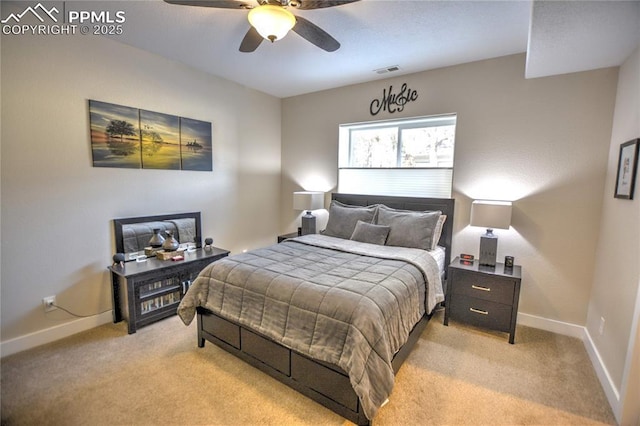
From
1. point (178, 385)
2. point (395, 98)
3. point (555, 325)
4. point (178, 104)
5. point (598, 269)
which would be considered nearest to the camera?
point (178, 385)

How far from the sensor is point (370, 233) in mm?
3193

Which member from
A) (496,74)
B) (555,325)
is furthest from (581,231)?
(496,74)

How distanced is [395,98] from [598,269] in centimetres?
267

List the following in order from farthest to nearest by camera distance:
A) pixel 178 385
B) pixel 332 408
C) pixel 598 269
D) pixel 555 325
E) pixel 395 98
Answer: pixel 395 98, pixel 555 325, pixel 598 269, pixel 178 385, pixel 332 408

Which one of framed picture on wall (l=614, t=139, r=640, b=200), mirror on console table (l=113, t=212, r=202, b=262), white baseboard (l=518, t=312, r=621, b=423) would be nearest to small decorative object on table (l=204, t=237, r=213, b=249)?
mirror on console table (l=113, t=212, r=202, b=262)

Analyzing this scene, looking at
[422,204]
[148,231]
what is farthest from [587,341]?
[148,231]

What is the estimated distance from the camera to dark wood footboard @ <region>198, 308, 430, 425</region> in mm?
1671

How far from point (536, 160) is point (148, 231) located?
4.06m

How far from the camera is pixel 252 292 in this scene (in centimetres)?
207

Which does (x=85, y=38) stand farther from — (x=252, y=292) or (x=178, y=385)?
(x=178, y=385)

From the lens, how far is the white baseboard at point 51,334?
2.27 m

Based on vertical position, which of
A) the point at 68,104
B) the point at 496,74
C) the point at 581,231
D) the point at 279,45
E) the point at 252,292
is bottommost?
the point at 252,292

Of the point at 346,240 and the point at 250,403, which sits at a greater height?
the point at 346,240

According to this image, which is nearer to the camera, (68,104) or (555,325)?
(68,104)
